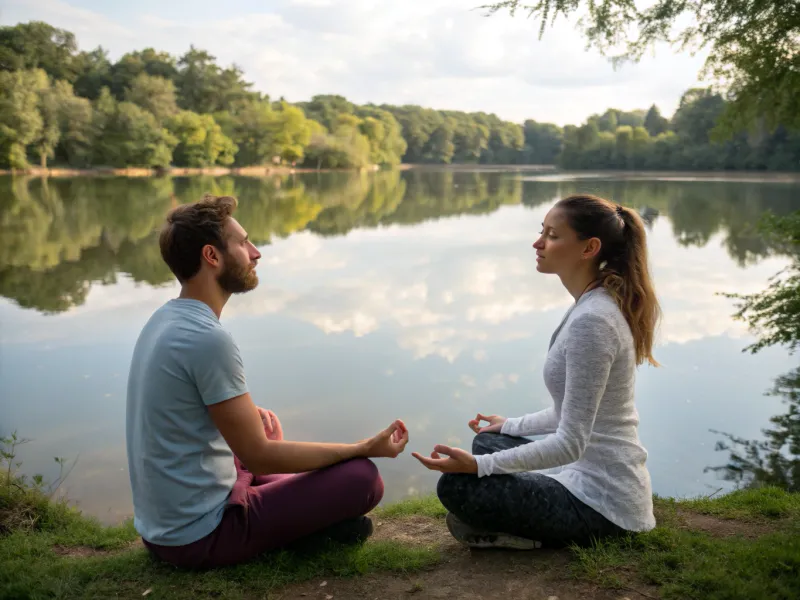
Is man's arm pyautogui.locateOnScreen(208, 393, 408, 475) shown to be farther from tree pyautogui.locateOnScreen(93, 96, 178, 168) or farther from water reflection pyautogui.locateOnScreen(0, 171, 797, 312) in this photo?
tree pyautogui.locateOnScreen(93, 96, 178, 168)

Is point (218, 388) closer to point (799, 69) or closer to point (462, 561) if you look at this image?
point (462, 561)

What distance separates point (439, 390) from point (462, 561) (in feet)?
13.3

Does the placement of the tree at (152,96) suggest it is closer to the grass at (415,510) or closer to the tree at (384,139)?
the tree at (384,139)

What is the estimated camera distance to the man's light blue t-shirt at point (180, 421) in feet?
7.42

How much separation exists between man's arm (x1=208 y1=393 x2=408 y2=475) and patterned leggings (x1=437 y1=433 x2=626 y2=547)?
301 mm

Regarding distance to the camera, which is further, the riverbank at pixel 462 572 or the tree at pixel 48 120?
the tree at pixel 48 120

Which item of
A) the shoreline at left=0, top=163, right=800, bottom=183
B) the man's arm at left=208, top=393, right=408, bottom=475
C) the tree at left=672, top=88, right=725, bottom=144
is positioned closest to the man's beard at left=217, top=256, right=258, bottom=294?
the man's arm at left=208, top=393, right=408, bottom=475

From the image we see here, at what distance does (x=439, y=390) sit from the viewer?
682cm

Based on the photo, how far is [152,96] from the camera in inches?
2200

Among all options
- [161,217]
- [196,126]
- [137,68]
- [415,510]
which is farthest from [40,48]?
[415,510]

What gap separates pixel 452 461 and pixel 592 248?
37.7 inches

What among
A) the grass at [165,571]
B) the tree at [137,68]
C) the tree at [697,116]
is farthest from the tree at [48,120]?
the grass at [165,571]

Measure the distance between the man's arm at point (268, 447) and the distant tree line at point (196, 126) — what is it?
27760 mm

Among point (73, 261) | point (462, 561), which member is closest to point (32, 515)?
point (462, 561)
